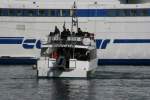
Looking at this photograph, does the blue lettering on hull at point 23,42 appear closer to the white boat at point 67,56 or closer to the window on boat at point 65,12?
the window on boat at point 65,12

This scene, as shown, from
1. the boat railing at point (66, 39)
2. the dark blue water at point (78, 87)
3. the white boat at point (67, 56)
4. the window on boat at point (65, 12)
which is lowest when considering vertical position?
the dark blue water at point (78, 87)

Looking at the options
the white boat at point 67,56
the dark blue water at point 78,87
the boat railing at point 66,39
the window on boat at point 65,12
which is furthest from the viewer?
the window on boat at point 65,12

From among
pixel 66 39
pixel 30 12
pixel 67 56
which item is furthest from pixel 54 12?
pixel 67 56

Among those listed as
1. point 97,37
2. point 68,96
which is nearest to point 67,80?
Result: point 68,96

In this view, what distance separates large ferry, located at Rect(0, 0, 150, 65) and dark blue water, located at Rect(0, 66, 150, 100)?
1007 centimetres

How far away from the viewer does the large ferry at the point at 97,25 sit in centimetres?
6856

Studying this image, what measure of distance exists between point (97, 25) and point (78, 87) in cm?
2198

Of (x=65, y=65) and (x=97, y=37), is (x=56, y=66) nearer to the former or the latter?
(x=65, y=65)

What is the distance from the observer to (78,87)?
47531mm

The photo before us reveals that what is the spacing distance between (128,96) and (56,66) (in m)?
9.18

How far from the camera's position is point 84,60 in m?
52.7

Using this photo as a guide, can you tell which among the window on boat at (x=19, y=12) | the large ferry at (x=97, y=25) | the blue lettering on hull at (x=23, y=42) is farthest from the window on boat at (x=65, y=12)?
the window on boat at (x=19, y=12)

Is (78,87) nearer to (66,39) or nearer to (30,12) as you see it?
(66,39)

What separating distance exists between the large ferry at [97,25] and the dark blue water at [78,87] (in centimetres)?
1007
